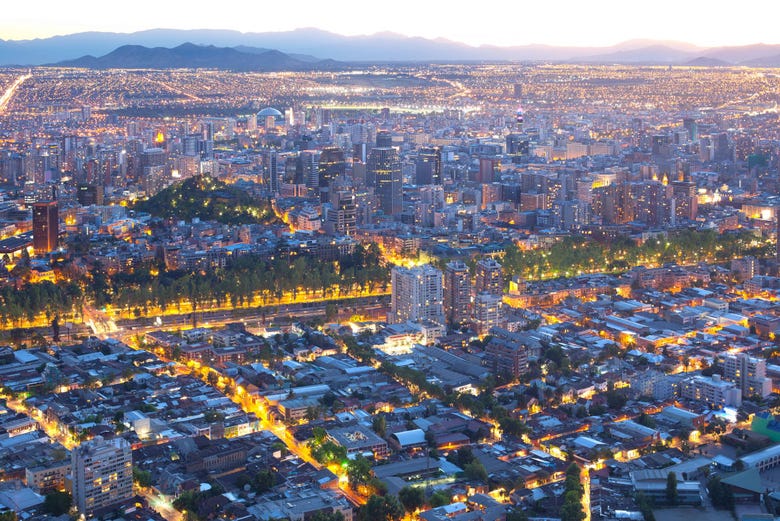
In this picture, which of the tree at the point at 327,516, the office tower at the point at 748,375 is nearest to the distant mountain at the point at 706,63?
the office tower at the point at 748,375

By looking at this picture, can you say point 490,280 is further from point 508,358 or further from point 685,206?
point 685,206

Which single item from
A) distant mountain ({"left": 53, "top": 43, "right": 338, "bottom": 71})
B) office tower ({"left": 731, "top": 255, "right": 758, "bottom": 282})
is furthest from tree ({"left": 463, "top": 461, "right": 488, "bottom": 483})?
distant mountain ({"left": 53, "top": 43, "right": 338, "bottom": 71})

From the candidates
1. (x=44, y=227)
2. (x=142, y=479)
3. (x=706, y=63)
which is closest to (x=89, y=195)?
(x=44, y=227)

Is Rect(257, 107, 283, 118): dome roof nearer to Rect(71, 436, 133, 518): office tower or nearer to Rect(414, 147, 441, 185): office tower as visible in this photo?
Rect(414, 147, 441, 185): office tower

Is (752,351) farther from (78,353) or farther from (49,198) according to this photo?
(49,198)

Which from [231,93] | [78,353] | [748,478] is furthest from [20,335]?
[231,93]

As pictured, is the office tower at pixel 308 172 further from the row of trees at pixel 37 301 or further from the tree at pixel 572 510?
the tree at pixel 572 510
